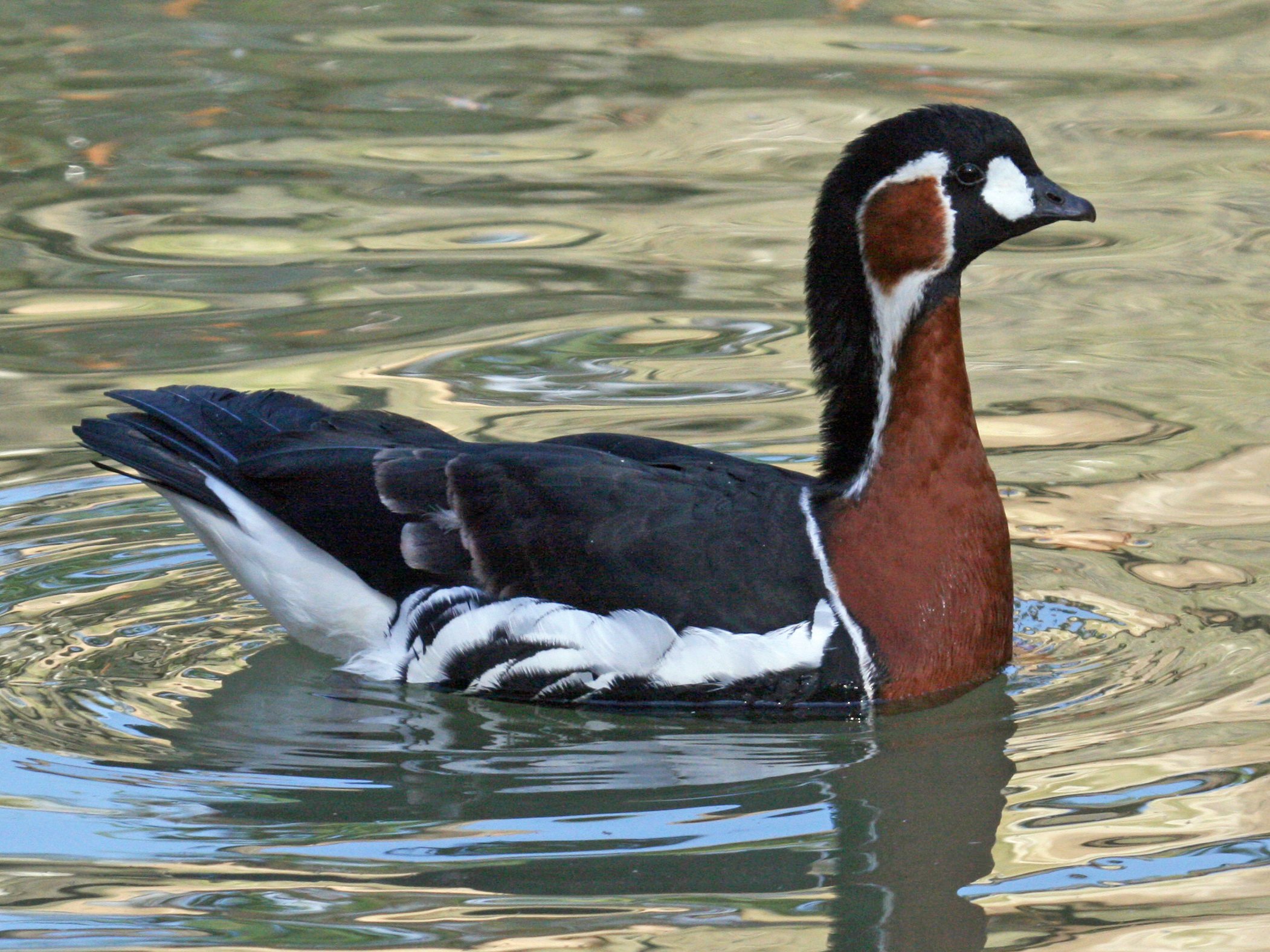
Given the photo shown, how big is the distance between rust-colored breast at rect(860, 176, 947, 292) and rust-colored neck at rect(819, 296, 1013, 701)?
0.53ft

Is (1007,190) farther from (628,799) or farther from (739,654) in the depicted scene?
(628,799)

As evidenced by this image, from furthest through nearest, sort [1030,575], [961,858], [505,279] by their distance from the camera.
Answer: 1. [505,279]
2. [1030,575]
3. [961,858]

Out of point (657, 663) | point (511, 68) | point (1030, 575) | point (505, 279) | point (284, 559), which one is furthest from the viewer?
point (511, 68)

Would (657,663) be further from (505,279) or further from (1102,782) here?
(505,279)

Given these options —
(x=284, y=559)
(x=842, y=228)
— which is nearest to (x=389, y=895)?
(x=284, y=559)

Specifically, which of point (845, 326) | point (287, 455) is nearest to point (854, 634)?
point (845, 326)

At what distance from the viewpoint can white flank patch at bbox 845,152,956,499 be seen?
621cm

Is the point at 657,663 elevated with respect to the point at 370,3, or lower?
lower

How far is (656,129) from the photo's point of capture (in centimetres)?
1354

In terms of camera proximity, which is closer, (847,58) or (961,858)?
(961,858)

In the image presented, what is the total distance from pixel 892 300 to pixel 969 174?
434mm

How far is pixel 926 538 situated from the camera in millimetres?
6289

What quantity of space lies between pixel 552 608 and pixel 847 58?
30.3ft

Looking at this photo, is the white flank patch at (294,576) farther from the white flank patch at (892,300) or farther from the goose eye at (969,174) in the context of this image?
the goose eye at (969,174)
